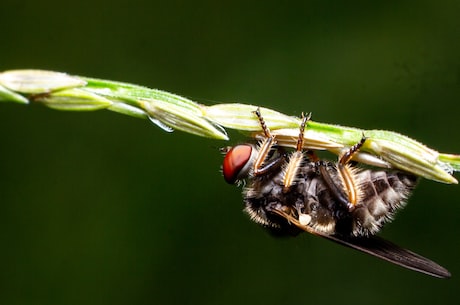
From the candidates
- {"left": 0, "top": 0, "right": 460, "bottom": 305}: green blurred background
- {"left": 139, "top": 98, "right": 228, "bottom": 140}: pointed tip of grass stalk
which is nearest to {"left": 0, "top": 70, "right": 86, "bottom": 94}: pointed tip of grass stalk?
{"left": 139, "top": 98, "right": 228, "bottom": 140}: pointed tip of grass stalk

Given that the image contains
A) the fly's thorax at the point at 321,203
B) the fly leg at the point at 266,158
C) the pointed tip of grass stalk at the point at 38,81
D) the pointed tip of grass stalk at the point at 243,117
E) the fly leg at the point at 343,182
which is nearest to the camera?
the pointed tip of grass stalk at the point at 38,81

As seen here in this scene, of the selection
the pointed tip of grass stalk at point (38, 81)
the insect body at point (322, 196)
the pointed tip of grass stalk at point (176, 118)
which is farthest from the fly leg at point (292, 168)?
the pointed tip of grass stalk at point (38, 81)

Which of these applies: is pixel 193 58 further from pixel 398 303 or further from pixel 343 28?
pixel 398 303

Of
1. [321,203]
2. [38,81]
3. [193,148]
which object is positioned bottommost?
[38,81]

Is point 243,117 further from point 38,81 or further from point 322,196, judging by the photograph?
point 322,196

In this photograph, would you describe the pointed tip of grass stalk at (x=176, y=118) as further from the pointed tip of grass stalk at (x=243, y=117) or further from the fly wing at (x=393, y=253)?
the fly wing at (x=393, y=253)

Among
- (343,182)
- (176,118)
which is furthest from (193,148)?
(176,118)

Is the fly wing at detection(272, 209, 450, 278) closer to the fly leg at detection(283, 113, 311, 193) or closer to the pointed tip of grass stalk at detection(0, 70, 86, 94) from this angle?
the fly leg at detection(283, 113, 311, 193)
